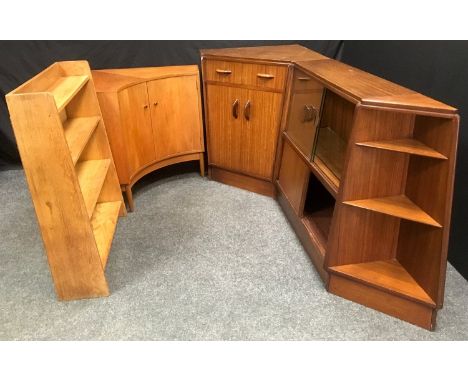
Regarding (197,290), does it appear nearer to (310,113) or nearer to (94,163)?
(94,163)

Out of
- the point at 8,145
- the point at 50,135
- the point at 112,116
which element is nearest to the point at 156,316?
the point at 50,135

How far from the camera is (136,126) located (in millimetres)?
2371

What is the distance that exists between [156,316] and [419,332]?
1.20 meters

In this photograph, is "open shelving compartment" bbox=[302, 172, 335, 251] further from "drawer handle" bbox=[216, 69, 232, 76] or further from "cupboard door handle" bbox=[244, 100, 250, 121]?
"drawer handle" bbox=[216, 69, 232, 76]

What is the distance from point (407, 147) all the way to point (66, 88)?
1634 millimetres

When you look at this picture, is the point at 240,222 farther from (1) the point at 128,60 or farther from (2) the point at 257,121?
(1) the point at 128,60

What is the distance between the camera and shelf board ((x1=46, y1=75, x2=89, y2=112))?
1638mm

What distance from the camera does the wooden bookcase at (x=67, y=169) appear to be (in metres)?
1.42

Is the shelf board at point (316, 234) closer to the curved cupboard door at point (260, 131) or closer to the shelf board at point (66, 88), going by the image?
the curved cupboard door at point (260, 131)

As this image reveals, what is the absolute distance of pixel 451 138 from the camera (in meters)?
1.31

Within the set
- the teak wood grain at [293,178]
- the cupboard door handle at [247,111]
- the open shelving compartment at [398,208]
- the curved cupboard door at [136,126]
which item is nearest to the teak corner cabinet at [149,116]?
the curved cupboard door at [136,126]

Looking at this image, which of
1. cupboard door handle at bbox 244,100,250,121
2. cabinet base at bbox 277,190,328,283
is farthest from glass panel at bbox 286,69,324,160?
cabinet base at bbox 277,190,328,283

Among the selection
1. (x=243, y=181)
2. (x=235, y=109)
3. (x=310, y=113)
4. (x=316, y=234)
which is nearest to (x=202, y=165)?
(x=243, y=181)

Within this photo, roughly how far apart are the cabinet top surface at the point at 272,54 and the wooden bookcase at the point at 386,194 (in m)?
0.30
